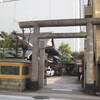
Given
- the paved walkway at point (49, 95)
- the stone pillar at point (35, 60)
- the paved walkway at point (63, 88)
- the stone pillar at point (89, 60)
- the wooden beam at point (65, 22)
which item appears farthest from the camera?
the stone pillar at point (35, 60)

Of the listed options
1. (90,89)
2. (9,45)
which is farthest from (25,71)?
(9,45)

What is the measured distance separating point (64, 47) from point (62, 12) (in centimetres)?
1771

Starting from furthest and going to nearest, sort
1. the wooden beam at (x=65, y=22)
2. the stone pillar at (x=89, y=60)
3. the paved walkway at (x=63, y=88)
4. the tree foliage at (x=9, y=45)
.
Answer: the tree foliage at (x=9, y=45) → the paved walkway at (x=63, y=88) → the wooden beam at (x=65, y=22) → the stone pillar at (x=89, y=60)

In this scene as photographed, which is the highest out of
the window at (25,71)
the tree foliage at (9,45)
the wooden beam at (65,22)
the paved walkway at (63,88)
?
the wooden beam at (65,22)

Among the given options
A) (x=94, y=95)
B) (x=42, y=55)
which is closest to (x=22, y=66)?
(x=42, y=55)

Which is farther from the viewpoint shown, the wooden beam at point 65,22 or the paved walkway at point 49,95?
the wooden beam at point 65,22

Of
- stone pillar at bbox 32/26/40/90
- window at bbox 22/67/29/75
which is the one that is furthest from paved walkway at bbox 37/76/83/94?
window at bbox 22/67/29/75

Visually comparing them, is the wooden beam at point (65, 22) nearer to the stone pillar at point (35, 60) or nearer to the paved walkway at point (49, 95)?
the stone pillar at point (35, 60)

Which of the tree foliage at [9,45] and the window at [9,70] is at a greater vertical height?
the tree foliage at [9,45]

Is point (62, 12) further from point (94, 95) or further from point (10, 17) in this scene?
point (94, 95)

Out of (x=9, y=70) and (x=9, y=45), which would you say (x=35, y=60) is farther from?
(x=9, y=45)

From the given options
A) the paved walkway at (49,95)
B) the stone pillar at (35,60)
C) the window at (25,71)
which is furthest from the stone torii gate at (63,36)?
the paved walkway at (49,95)

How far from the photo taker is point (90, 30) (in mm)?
20469

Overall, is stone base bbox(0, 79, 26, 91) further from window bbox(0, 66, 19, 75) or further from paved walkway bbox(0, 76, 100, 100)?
paved walkway bbox(0, 76, 100, 100)
